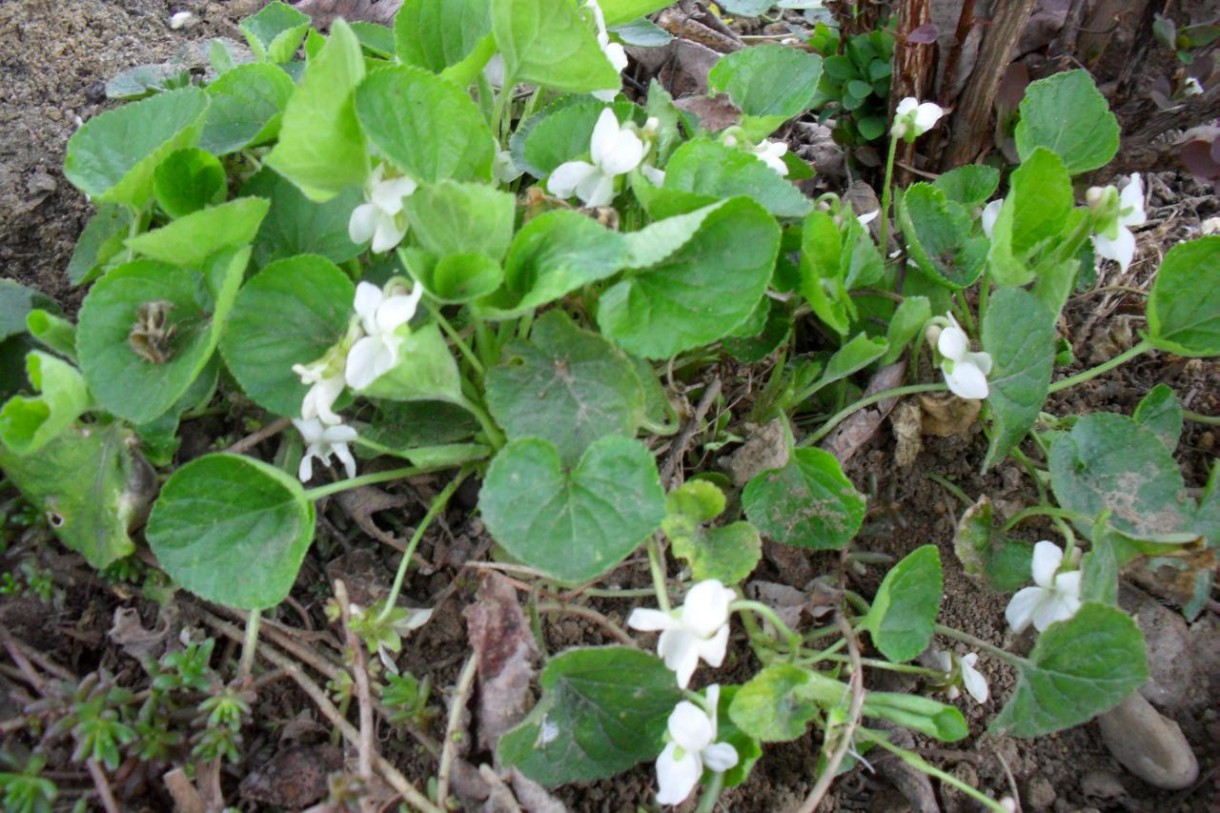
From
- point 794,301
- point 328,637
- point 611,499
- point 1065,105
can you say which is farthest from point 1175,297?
point 328,637

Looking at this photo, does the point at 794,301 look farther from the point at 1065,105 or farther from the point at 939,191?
the point at 1065,105

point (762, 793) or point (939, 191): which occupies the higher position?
point (939, 191)

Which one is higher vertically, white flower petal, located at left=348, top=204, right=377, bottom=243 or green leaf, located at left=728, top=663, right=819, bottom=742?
white flower petal, located at left=348, top=204, right=377, bottom=243

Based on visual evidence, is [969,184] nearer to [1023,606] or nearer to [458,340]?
[1023,606]

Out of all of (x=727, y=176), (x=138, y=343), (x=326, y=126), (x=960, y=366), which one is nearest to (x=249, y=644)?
(x=138, y=343)

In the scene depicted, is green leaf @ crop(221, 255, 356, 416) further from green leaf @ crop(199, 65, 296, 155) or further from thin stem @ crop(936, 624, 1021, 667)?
thin stem @ crop(936, 624, 1021, 667)

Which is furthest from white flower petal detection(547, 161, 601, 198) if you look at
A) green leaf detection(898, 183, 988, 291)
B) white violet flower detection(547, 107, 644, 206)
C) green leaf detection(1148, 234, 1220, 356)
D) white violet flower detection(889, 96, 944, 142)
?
green leaf detection(1148, 234, 1220, 356)

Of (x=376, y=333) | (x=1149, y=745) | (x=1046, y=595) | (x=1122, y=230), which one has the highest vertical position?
(x=376, y=333)
